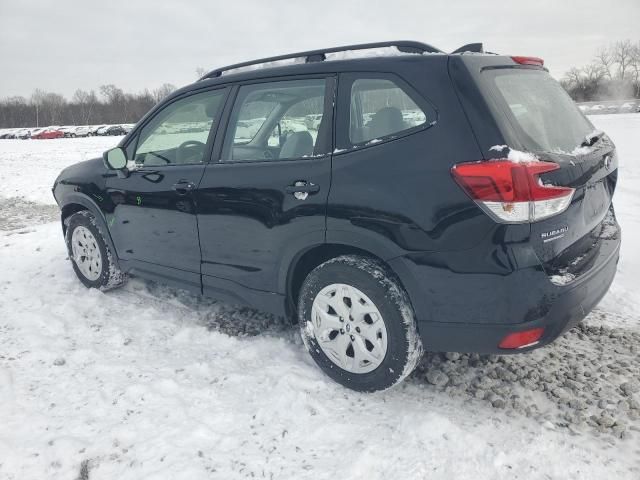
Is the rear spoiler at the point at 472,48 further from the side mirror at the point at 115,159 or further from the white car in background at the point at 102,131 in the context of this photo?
the white car in background at the point at 102,131

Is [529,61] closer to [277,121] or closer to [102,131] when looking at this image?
[277,121]

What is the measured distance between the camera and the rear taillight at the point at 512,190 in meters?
2.25

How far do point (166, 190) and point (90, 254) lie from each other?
1.44 metres

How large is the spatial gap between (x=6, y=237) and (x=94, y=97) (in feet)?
342

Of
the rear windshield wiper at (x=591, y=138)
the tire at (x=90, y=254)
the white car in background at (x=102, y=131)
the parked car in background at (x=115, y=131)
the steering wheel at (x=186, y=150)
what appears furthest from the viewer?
the white car in background at (x=102, y=131)

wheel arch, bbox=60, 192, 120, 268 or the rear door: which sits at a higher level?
the rear door

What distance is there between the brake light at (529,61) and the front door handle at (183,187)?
7.20ft

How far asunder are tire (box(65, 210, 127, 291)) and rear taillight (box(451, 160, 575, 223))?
340 centimetres

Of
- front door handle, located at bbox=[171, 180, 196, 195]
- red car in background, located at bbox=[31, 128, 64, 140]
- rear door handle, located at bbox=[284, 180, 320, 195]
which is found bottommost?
front door handle, located at bbox=[171, 180, 196, 195]

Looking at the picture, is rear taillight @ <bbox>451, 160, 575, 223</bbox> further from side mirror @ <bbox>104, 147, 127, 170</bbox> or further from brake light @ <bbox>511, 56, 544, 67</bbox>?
side mirror @ <bbox>104, 147, 127, 170</bbox>

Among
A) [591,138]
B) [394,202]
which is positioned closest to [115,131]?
[394,202]

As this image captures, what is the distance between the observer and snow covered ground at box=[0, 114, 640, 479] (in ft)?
7.78

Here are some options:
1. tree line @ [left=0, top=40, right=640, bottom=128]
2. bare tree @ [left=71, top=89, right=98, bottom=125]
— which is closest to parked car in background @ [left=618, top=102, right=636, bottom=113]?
tree line @ [left=0, top=40, right=640, bottom=128]

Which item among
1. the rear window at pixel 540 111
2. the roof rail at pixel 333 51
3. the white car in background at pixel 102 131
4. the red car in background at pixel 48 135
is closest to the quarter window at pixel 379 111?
the roof rail at pixel 333 51
